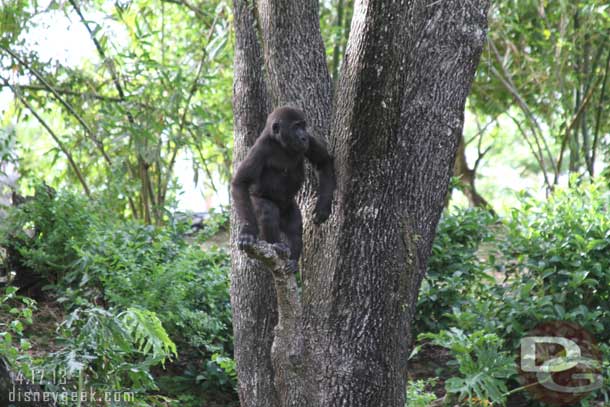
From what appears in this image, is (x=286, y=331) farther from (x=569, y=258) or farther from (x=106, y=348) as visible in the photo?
(x=569, y=258)

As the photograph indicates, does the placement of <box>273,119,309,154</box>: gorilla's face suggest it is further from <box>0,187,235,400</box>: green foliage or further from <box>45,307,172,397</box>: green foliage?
<box>0,187,235,400</box>: green foliage

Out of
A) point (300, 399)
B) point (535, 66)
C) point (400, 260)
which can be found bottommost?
point (300, 399)

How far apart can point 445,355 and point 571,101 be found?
4.73 m

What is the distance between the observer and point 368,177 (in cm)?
400

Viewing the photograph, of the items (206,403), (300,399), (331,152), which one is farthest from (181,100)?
(300,399)

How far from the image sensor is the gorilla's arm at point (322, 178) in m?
4.06

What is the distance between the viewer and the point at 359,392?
13.2 feet

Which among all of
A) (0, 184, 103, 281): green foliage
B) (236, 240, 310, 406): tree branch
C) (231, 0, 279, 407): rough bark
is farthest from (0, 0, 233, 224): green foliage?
(236, 240, 310, 406): tree branch

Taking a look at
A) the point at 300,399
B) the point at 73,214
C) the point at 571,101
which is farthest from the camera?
the point at 571,101

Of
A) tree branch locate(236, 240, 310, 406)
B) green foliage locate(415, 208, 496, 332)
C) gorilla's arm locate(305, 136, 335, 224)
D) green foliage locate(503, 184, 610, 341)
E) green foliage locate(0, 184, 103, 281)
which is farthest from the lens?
green foliage locate(0, 184, 103, 281)

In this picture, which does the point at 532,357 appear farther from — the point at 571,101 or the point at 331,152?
the point at 571,101

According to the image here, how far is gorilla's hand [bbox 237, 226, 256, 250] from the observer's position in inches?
152

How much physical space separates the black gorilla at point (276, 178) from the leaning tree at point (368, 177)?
0.11 m

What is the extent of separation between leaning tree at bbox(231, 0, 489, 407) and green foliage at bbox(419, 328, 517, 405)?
85 cm
